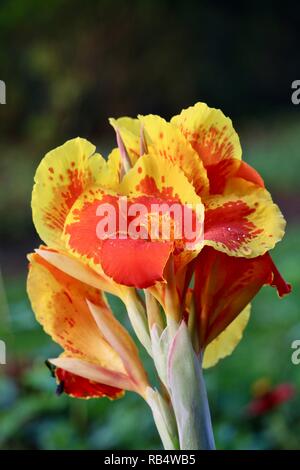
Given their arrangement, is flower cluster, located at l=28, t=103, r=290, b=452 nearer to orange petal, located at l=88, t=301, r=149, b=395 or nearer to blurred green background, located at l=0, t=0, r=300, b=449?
orange petal, located at l=88, t=301, r=149, b=395

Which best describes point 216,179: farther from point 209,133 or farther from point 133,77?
point 133,77

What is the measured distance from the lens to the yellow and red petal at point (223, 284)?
43cm

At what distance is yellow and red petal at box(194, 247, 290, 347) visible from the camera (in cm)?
43

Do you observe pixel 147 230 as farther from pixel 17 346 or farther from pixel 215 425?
pixel 17 346

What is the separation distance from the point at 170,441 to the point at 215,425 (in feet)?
2.70

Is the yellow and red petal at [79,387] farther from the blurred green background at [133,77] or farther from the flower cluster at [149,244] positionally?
the blurred green background at [133,77]

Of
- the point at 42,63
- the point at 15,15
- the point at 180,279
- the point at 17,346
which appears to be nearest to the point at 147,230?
Result: the point at 180,279

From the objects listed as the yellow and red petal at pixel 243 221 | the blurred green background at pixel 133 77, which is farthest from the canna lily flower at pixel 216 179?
the blurred green background at pixel 133 77

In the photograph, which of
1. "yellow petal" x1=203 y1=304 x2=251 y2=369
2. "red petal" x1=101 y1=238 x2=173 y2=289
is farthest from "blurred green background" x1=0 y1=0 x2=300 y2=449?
"red petal" x1=101 y1=238 x2=173 y2=289

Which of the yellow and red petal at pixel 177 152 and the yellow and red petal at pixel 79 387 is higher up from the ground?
the yellow and red petal at pixel 177 152

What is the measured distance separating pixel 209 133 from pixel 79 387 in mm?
158


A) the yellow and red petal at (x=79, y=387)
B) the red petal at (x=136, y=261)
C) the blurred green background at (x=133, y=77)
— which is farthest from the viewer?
the blurred green background at (x=133, y=77)

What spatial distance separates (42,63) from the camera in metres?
2.99

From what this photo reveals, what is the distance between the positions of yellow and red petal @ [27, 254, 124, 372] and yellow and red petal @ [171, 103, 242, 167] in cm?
9
